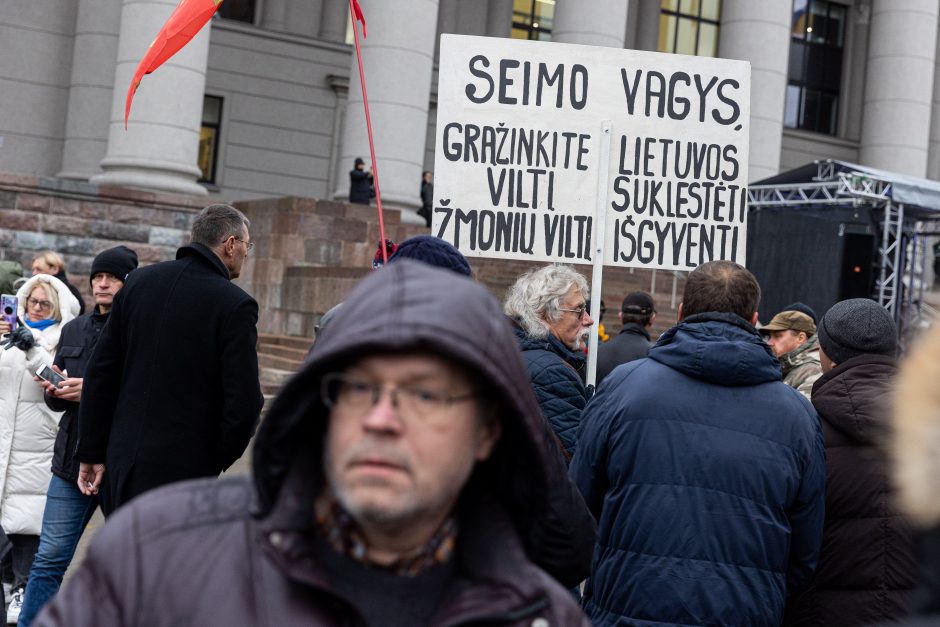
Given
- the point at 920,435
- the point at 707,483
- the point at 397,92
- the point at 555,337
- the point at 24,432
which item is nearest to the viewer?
the point at 920,435

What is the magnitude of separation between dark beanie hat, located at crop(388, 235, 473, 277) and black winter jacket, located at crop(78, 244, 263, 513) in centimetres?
113

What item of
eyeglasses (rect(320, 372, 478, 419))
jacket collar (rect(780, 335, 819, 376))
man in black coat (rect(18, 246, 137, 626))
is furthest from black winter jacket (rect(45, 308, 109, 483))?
eyeglasses (rect(320, 372, 478, 419))

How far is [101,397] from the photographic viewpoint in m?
4.89

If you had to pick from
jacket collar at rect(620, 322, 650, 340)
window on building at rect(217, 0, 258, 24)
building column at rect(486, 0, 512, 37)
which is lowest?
jacket collar at rect(620, 322, 650, 340)

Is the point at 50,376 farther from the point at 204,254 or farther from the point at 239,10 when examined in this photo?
the point at 239,10

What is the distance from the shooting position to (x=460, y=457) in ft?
5.56

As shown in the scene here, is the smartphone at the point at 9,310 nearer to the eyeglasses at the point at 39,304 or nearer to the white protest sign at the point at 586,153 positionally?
the eyeglasses at the point at 39,304

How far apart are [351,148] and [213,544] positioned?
57.1ft

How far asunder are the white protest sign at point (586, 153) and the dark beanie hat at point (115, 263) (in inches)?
59.2

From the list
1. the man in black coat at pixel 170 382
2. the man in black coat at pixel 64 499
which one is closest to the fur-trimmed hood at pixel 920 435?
the man in black coat at pixel 170 382

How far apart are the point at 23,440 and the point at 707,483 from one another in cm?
401

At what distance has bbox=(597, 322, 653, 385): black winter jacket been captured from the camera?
7754mm

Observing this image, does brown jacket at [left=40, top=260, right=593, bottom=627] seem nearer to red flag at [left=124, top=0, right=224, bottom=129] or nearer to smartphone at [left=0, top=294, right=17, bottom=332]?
smartphone at [left=0, top=294, right=17, bottom=332]

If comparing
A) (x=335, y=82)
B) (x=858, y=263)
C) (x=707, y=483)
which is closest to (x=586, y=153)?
(x=707, y=483)
